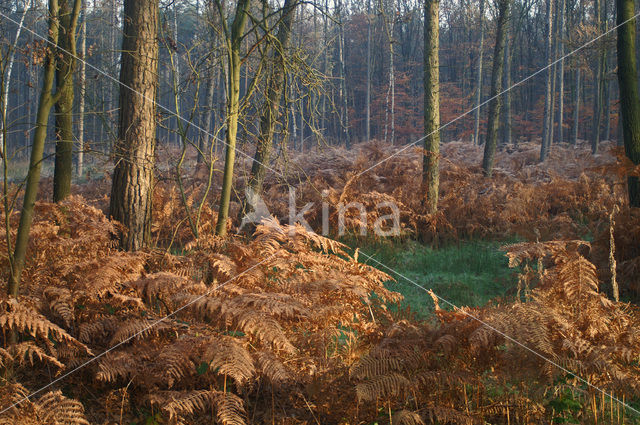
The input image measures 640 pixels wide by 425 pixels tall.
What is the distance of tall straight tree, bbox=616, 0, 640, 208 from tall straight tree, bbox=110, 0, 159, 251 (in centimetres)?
632

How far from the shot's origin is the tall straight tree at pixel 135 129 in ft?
16.1

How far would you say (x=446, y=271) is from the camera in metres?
7.55

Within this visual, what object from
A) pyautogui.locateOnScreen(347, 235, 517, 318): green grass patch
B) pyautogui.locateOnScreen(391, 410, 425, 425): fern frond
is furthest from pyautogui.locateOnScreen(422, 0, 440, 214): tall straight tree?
pyautogui.locateOnScreen(391, 410, 425, 425): fern frond

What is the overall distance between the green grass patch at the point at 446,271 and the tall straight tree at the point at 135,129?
302 cm

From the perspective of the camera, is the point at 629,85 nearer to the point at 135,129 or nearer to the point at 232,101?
the point at 232,101

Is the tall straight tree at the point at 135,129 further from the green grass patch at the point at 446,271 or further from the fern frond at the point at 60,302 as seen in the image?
the green grass patch at the point at 446,271

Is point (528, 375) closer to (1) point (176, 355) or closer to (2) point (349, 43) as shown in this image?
(1) point (176, 355)

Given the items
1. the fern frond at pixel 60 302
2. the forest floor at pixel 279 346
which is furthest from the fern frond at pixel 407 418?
the fern frond at pixel 60 302

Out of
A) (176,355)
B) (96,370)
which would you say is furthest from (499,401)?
(96,370)

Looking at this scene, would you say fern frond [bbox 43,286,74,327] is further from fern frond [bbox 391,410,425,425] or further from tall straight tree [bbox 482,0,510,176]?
tall straight tree [bbox 482,0,510,176]

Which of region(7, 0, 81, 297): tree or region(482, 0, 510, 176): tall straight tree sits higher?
region(482, 0, 510, 176): tall straight tree

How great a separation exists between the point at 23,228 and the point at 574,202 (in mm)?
9825

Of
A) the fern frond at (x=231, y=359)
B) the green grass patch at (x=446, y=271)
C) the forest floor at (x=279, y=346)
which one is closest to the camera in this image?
the fern frond at (x=231, y=359)

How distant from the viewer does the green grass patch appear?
6.41 m
